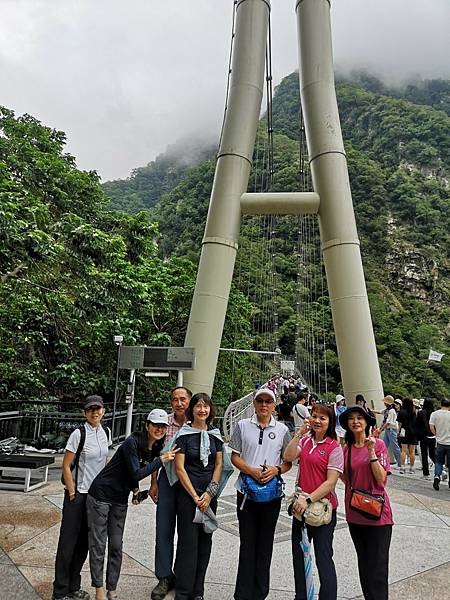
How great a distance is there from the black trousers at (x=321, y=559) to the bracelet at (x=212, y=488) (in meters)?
0.48

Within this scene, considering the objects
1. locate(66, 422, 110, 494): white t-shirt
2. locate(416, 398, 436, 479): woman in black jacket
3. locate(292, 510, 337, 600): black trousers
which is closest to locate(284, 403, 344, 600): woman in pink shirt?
locate(292, 510, 337, 600): black trousers

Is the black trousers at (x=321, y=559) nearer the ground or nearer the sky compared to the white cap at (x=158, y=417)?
nearer the ground

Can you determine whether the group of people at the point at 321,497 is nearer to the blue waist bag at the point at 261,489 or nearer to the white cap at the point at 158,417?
the blue waist bag at the point at 261,489

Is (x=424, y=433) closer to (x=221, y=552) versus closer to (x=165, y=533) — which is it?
(x=221, y=552)

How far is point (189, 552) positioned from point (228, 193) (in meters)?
8.38

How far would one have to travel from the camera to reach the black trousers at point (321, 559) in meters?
2.54

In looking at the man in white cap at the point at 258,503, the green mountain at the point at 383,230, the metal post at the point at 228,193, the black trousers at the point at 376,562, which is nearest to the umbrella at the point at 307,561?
the man in white cap at the point at 258,503

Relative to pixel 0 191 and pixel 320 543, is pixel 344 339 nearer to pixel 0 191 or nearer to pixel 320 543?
pixel 0 191

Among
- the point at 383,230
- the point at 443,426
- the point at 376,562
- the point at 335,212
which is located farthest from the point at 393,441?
the point at 383,230

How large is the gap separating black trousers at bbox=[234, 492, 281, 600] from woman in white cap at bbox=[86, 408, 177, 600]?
21.8 inches

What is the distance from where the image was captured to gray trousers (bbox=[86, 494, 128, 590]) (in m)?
2.78

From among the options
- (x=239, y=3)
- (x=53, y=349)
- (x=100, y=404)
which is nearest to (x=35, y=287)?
(x=53, y=349)

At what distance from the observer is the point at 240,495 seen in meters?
2.85

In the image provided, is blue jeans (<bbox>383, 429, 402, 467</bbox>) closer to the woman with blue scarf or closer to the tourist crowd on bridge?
the tourist crowd on bridge
